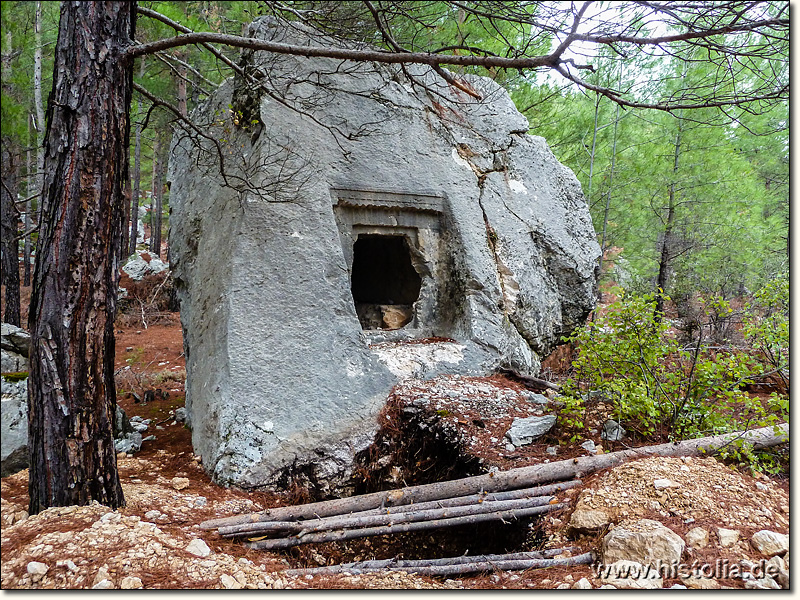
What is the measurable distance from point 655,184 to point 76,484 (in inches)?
410

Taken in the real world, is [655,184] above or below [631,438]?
above

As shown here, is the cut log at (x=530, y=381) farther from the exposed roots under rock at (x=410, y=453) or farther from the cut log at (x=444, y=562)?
the cut log at (x=444, y=562)

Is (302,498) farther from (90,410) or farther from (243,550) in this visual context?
(90,410)

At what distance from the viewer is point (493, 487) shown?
323cm

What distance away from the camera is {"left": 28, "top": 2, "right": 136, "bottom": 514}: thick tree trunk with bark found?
248 cm

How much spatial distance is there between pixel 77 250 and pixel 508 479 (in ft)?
9.10

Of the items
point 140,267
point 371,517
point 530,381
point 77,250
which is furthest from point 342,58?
point 140,267

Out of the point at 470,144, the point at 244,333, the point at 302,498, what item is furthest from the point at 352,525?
the point at 470,144

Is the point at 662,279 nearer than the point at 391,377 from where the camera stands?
No

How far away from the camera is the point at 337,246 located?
455 cm

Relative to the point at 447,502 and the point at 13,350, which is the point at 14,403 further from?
the point at 447,502

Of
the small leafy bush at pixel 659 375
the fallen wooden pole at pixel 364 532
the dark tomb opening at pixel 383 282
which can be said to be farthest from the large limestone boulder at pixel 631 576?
the dark tomb opening at pixel 383 282

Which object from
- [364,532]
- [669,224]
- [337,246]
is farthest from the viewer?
[669,224]

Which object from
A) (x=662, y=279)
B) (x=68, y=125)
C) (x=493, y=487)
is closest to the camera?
(x=68, y=125)
